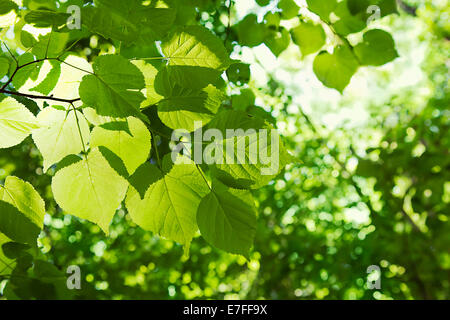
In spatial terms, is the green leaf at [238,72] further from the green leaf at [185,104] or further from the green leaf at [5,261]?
the green leaf at [5,261]

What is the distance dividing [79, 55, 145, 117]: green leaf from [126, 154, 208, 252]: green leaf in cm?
12

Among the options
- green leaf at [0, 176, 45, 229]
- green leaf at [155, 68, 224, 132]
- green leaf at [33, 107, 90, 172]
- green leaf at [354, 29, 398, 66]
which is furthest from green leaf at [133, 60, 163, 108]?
green leaf at [354, 29, 398, 66]

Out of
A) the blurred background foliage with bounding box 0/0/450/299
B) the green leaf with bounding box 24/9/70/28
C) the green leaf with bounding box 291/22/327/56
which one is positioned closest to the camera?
the green leaf with bounding box 24/9/70/28

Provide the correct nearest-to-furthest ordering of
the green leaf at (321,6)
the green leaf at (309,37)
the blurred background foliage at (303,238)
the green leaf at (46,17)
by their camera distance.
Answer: the green leaf at (46,17), the green leaf at (321,6), the green leaf at (309,37), the blurred background foliage at (303,238)

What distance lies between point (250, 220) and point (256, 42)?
0.54m

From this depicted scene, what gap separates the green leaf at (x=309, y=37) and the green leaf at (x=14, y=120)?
1.94ft

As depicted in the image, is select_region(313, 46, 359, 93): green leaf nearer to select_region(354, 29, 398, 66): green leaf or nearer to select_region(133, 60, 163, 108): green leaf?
select_region(354, 29, 398, 66): green leaf

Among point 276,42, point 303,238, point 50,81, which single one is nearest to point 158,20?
point 50,81

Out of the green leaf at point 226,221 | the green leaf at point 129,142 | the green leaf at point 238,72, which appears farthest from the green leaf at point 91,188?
the green leaf at point 238,72

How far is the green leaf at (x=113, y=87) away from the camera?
1.54ft

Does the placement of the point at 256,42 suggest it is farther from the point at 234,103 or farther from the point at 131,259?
the point at 131,259

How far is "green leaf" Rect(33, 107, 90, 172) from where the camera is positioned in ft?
1.83

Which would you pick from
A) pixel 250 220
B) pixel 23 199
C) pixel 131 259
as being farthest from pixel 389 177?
pixel 131 259

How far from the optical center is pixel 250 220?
0.52 meters
